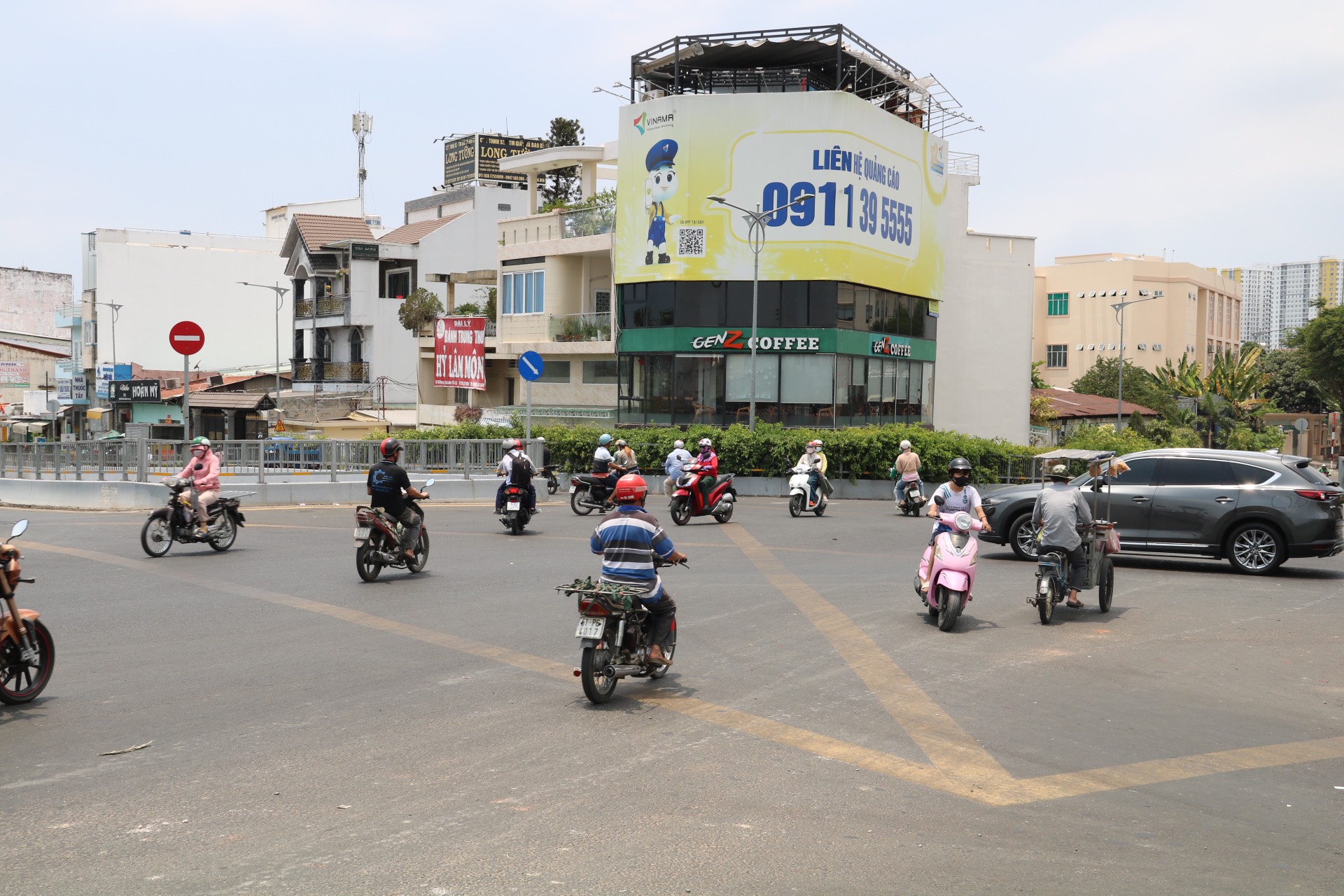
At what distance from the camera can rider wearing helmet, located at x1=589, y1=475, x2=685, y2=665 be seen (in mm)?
8484

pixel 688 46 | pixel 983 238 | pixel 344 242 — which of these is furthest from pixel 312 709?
pixel 344 242

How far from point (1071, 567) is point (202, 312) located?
71301 millimetres

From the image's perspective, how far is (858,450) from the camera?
32.2 metres

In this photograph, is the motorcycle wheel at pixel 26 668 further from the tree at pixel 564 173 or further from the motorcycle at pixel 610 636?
the tree at pixel 564 173


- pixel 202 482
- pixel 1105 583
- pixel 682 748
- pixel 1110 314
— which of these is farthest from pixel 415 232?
pixel 1110 314

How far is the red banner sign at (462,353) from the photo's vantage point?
43406mm

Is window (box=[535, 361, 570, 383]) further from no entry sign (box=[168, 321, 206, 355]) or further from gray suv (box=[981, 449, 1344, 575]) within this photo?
gray suv (box=[981, 449, 1344, 575])

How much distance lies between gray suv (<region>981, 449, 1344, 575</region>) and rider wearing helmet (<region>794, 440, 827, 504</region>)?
8699 millimetres

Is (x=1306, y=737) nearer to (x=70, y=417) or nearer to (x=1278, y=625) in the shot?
(x=1278, y=625)

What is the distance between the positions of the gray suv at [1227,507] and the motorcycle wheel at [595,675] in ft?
30.7


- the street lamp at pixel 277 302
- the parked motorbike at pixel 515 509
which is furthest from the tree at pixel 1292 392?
the parked motorbike at pixel 515 509

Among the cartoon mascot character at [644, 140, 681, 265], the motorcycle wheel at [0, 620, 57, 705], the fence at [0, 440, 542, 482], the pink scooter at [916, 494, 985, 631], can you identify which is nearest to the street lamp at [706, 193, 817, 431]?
the cartoon mascot character at [644, 140, 681, 265]

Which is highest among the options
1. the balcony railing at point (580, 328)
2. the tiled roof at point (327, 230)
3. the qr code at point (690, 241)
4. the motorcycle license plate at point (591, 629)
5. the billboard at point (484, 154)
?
the billboard at point (484, 154)

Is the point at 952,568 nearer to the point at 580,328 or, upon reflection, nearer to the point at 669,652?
the point at 669,652
